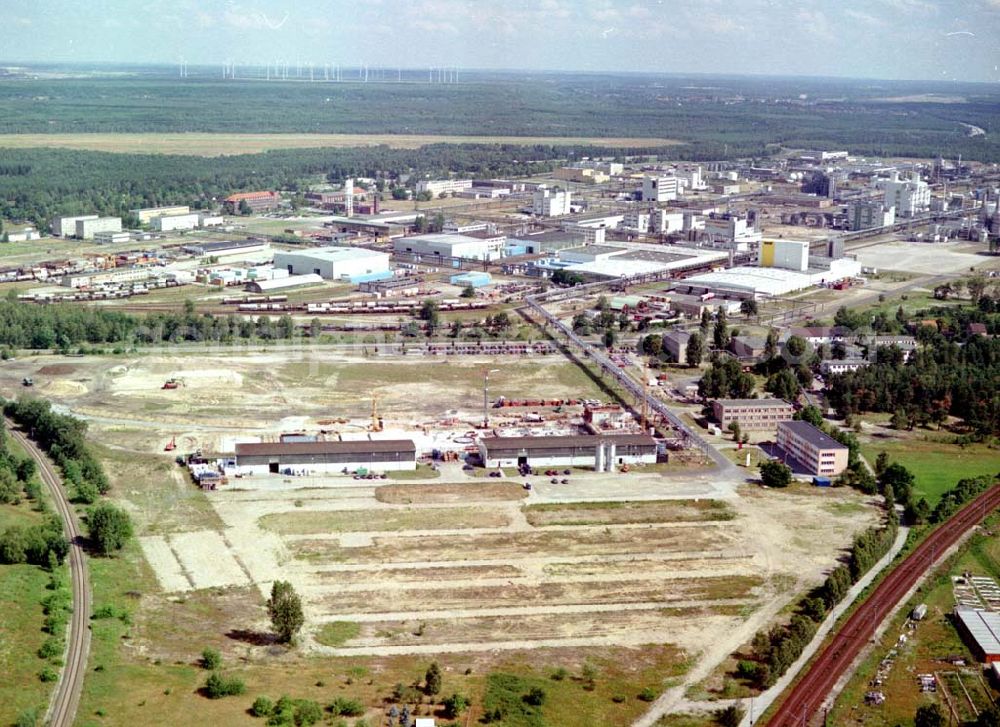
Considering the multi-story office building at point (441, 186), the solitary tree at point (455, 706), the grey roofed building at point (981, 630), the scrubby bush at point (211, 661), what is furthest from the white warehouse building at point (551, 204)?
the solitary tree at point (455, 706)

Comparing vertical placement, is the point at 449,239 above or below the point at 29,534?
above

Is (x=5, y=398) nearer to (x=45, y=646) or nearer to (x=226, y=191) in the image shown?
(x=45, y=646)

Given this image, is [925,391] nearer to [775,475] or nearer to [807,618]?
[775,475]

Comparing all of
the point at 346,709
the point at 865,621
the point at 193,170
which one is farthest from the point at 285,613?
the point at 193,170

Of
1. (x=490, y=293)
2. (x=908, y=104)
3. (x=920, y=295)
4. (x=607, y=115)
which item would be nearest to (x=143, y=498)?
(x=490, y=293)

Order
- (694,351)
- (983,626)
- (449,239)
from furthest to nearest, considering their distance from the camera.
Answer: (449,239) < (694,351) < (983,626)

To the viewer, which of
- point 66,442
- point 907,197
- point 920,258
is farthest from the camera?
point 907,197
